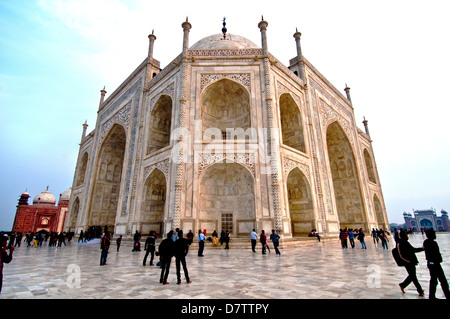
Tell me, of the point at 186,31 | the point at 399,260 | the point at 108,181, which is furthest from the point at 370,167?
the point at 108,181

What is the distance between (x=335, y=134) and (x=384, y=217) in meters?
11.3

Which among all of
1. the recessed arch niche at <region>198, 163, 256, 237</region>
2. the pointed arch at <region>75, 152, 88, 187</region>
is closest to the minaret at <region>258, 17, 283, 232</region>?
the recessed arch niche at <region>198, 163, 256, 237</region>

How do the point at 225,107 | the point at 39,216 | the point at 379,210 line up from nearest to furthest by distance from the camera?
the point at 225,107
the point at 379,210
the point at 39,216

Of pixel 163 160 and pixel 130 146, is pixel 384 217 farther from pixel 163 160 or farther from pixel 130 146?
pixel 130 146

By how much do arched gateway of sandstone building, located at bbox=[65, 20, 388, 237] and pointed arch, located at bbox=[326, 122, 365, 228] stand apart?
0.10 m

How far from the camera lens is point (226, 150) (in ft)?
43.4

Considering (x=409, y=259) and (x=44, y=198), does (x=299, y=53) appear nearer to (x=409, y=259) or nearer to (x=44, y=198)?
(x=409, y=259)

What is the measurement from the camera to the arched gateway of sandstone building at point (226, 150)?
12.9m

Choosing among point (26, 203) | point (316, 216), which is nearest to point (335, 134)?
point (316, 216)

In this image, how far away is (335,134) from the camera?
74.8ft

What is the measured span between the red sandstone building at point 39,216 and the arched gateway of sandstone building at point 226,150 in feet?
72.6

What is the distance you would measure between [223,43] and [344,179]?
16464 millimetres

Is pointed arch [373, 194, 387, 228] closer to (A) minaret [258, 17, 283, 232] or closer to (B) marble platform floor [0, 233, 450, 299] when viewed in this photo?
(A) minaret [258, 17, 283, 232]

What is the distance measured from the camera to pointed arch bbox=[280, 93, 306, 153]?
55.4 feet
